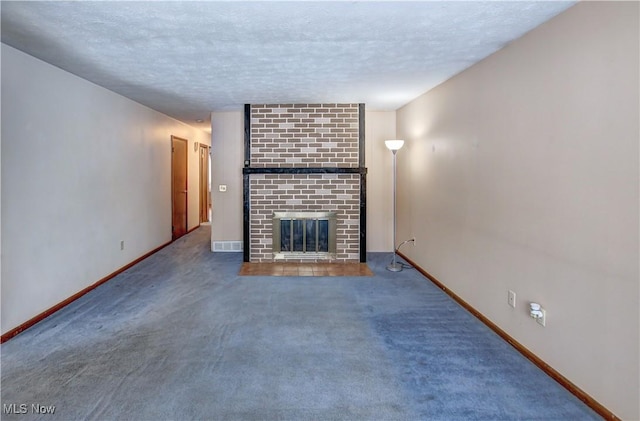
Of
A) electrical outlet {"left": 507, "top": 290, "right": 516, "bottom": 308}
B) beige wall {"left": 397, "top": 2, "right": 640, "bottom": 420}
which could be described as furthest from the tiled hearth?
electrical outlet {"left": 507, "top": 290, "right": 516, "bottom": 308}

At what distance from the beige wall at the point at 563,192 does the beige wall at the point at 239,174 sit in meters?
2.16

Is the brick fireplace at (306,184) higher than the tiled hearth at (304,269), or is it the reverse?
the brick fireplace at (306,184)

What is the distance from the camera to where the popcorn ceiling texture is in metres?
5.09

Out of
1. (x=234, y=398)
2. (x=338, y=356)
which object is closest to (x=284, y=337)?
(x=338, y=356)

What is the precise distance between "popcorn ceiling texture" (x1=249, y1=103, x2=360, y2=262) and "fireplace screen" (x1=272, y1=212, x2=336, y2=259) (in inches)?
3.3

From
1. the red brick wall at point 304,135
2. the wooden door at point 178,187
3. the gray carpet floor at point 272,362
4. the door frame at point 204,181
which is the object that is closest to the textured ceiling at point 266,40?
the red brick wall at point 304,135

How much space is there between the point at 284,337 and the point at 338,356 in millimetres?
491

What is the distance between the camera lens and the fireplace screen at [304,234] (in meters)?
5.12

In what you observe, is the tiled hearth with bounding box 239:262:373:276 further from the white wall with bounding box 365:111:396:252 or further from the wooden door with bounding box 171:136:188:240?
the wooden door with bounding box 171:136:188:240

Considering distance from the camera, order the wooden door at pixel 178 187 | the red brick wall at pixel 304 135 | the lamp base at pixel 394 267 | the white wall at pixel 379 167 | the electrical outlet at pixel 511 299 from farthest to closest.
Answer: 1. the wooden door at pixel 178 187
2. the white wall at pixel 379 167
3. the red brick wall at pixel 304 135
4. the lamp base at pixel 394 267
5. the electrical outlet at pixel 511 299

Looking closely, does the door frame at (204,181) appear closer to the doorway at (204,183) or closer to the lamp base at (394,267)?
the doorway at (204,183)

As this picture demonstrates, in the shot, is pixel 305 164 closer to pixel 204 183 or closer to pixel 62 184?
pixel 62 184

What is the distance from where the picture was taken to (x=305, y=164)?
5.14 meters

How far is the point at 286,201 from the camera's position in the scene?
16.9 ft
